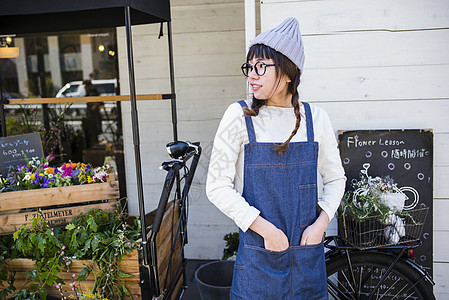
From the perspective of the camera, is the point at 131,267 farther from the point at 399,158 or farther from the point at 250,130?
the point at 399,158

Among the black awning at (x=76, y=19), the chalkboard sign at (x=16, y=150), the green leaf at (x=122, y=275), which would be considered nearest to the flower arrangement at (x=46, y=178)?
the chalkboard sign at (x=16, y=150)

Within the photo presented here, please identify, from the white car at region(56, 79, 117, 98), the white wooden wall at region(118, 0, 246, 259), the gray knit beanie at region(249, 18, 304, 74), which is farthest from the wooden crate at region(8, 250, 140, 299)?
the white car at region(56, 79, 117, 98)

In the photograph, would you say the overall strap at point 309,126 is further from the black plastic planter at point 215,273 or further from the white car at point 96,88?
the white car at point 96,88

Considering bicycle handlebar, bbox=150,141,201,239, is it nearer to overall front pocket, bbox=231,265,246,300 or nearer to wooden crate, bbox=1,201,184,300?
wooden crate, bbox=1,201,184,300

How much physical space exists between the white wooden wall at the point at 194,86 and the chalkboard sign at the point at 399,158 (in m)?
1.56

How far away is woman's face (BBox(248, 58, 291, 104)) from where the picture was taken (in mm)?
1575

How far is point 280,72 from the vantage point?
158 centimetres

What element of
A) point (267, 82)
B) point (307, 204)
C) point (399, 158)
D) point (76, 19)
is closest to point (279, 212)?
point (307, 204)

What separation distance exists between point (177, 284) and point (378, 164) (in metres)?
1.57

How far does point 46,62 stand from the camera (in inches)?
178

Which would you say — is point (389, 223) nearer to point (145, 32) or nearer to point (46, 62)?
point (145, 32)

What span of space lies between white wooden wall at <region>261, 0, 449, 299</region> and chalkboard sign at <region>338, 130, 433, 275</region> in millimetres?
75

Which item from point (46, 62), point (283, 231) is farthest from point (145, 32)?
point (283, 231)

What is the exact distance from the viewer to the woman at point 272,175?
5.14 feet
